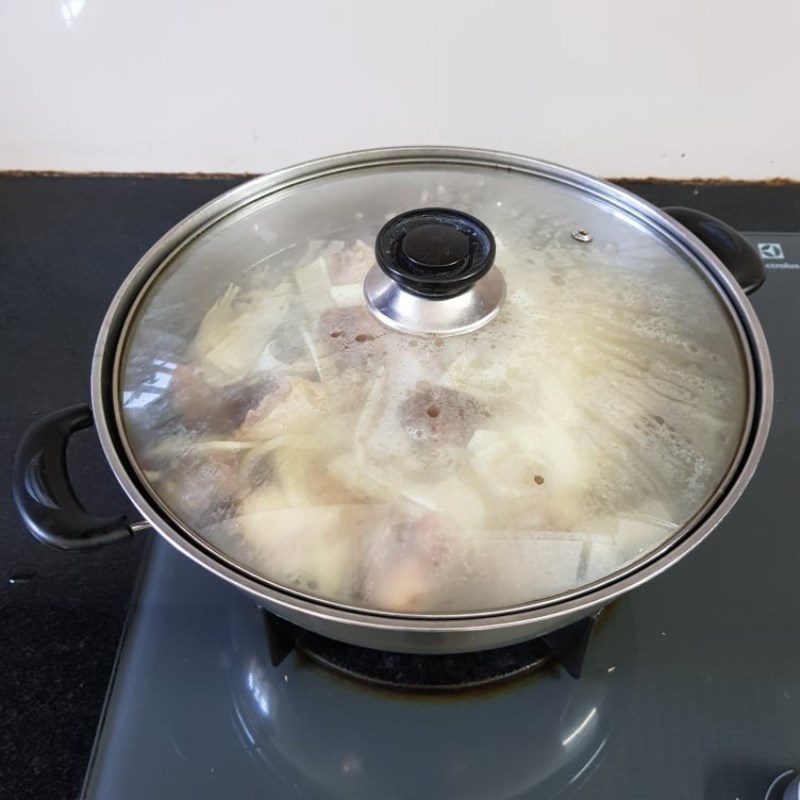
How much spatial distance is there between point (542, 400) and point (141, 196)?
1245 mm

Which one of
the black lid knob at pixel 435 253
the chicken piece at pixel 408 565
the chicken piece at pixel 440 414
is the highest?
the black lid knob at pixel 435 253

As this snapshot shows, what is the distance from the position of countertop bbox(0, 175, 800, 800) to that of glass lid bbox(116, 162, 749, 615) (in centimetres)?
44

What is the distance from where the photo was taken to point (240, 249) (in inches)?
34.0

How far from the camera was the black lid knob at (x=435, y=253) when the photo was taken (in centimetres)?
70

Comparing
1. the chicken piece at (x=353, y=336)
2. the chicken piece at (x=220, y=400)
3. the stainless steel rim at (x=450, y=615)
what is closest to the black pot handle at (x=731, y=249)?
the stainless steel rim at (x=450, y=615)

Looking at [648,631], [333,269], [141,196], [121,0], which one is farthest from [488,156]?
[141,196]

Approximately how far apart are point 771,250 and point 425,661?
3.07ft

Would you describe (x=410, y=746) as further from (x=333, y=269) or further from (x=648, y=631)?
(x=333, y=269)

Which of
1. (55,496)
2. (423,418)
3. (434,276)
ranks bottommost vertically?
(55,496)

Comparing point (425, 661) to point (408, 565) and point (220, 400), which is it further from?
point (220, 400)

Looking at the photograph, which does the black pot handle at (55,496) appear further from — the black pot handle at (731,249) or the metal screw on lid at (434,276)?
the black pot handle at (731,249)

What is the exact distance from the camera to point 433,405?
70cm

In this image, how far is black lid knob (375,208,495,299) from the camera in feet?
2.30

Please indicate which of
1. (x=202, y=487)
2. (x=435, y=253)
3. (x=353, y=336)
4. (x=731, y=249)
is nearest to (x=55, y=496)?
(x=202, y=487)
